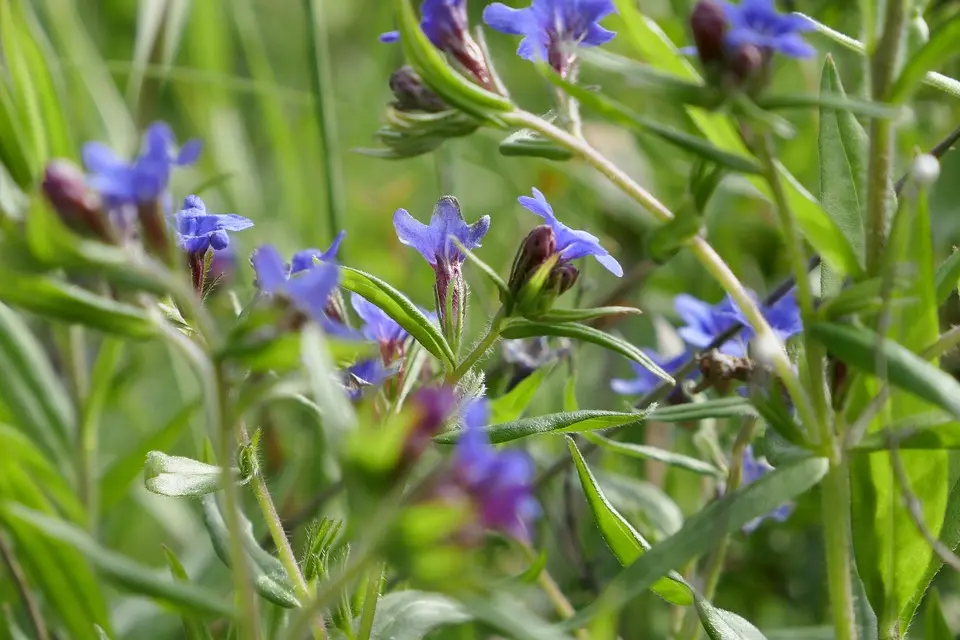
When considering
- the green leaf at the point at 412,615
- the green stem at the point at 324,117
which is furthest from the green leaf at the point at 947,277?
the green stem at the point at 324,117

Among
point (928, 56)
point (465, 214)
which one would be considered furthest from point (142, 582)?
point (465, 214)

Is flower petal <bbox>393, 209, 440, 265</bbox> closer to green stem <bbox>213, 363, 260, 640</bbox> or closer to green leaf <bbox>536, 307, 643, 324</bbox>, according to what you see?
green leaf <bbox>536, 307, 643, 324</bbox>

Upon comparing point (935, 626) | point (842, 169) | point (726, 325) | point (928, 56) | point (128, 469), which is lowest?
point (128, 469)

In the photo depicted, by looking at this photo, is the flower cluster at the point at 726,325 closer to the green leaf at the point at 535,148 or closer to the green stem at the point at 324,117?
the green leaf at the point at 535,148

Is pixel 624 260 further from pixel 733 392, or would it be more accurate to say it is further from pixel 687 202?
pixel 687 202

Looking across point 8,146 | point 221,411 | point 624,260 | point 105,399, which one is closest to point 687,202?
point 221,411

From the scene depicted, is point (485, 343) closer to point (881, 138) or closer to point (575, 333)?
point (575, 333)

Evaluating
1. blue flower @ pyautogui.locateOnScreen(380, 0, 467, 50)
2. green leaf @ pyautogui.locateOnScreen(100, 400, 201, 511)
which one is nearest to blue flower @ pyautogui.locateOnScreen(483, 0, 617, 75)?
blue flower @ pyautogui.locateOnScreen(380, 0, 467, 50)
